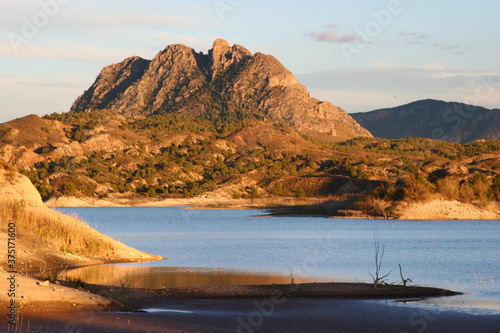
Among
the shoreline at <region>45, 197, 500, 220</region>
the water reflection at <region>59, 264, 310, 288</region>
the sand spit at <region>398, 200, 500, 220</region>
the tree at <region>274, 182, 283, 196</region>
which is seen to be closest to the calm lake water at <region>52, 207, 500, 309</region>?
the water reflection at <region>59, 264, 310, 288</region>

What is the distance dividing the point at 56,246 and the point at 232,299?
15184 mm

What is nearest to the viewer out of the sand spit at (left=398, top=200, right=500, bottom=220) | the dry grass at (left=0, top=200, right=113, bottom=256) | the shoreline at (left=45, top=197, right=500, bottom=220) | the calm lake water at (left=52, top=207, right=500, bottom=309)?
the calm lake water at (left=52, top=207, right=500, bottom=309)

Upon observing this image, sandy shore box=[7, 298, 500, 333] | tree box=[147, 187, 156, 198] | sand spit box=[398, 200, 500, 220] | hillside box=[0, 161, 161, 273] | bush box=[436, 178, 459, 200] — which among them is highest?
tree box=[147, 187, 156, 198]

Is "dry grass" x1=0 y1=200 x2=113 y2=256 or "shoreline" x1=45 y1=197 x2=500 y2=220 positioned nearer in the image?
"dry grass" x1=0 y1=200 x2=113 y2=256

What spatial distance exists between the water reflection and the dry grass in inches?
118

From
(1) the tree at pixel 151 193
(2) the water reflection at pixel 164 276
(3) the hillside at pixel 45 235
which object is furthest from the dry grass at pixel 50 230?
(1) the tree at pixel 151 193

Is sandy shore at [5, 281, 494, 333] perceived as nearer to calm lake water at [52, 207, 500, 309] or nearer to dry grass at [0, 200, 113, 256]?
calm lake water at [52, 207, 500, 309]

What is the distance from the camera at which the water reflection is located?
1158 inches

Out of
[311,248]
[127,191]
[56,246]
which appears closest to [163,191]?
[127,191]

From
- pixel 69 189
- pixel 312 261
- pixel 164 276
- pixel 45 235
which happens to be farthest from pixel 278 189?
pixel 164 276

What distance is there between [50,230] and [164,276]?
8391 millimetres

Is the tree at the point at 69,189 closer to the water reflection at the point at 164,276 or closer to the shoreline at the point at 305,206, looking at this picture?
the shoreline at the point at 305,206

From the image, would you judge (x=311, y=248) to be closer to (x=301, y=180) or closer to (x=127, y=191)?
(x=301, y=180)

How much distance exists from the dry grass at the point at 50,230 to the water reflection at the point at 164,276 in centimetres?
300
